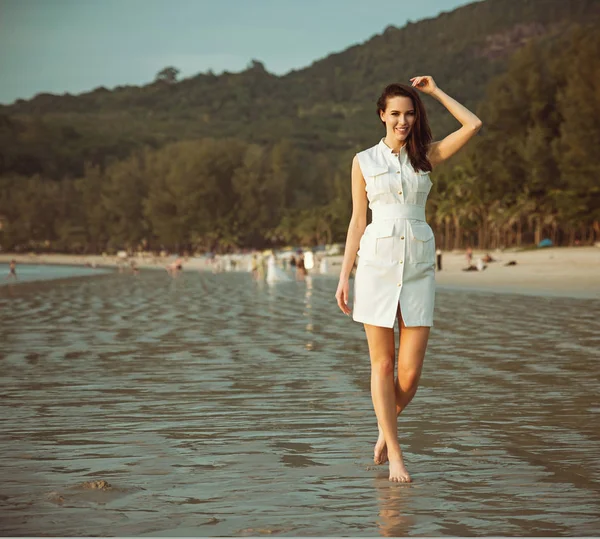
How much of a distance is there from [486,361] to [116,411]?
5.50 meters

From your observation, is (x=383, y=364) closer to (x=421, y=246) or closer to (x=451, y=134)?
(x=421, y=246)

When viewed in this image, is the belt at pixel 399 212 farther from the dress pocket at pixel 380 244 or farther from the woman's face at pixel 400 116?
the woman's face at pixel 400 116

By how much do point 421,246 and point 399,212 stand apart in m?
0.23

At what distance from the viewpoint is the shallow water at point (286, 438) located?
17.7ft

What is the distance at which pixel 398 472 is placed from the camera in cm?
621

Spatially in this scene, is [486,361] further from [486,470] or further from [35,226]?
[35,226]

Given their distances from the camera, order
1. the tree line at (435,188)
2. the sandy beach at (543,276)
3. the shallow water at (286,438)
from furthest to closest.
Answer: the tree line at (435,188) → the sandy beach at (543,276) → the shallow water at (286,438)

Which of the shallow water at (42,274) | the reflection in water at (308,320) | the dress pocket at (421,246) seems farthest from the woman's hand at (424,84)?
the shallow water at (42,274)

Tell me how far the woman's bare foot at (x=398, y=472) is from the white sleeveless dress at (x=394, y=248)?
74 cm

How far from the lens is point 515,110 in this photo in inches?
3300

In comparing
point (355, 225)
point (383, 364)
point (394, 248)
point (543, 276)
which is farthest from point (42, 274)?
point (394, 248)

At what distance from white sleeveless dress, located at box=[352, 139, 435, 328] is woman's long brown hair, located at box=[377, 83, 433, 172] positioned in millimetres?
50

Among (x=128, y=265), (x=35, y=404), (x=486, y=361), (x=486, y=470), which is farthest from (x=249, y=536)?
(x=128, y=265)

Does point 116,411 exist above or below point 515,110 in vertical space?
below
